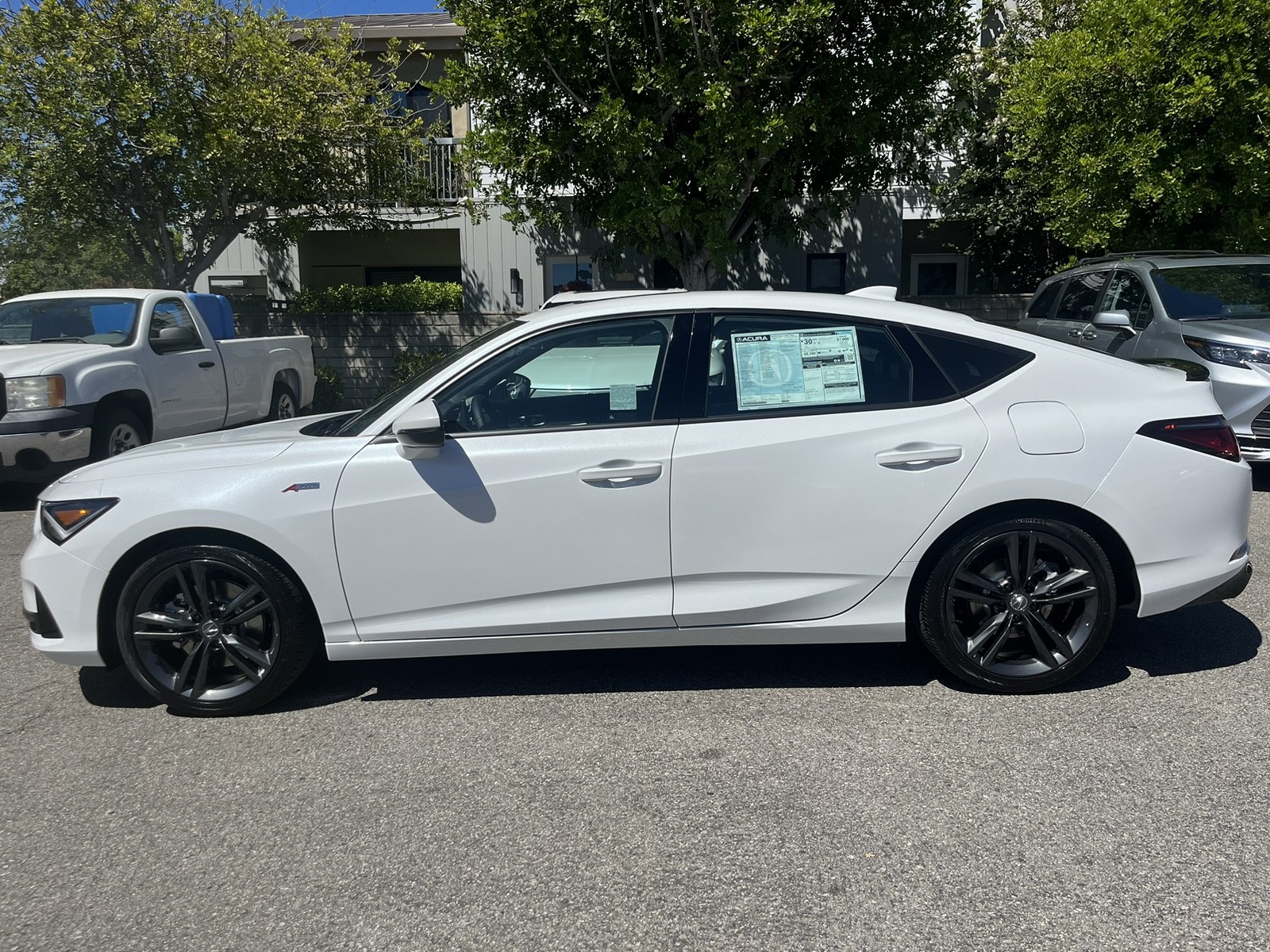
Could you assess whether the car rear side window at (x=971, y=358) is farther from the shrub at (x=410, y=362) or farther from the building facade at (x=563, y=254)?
the building facade at (x=563, y=254)

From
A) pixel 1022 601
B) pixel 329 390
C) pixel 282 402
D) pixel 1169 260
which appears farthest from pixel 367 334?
pixel 1022 601

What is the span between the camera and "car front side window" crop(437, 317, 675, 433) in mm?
4090

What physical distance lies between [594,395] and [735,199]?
26.8ft

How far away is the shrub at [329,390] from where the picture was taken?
15398 mm

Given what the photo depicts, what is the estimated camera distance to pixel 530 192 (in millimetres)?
12461

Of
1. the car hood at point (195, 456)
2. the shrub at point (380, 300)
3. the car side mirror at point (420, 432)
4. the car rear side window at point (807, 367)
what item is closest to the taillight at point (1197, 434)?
the car rear side window at point (807, 367)

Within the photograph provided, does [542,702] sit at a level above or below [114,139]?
below

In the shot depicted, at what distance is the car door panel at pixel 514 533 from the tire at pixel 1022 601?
1112mm

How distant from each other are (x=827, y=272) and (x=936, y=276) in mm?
2822

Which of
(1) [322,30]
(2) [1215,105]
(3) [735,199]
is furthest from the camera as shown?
(1) [322,30]

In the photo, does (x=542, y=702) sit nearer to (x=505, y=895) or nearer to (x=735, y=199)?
(x=505, y=895)

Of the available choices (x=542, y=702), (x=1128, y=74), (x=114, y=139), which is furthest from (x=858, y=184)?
(x=542, y=702)

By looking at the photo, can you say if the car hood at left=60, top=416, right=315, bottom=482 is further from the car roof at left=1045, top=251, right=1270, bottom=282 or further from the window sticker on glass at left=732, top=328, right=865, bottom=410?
the car roof at left=1045, top=251, right=1270, bottom=282

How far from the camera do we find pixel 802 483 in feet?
13.0
